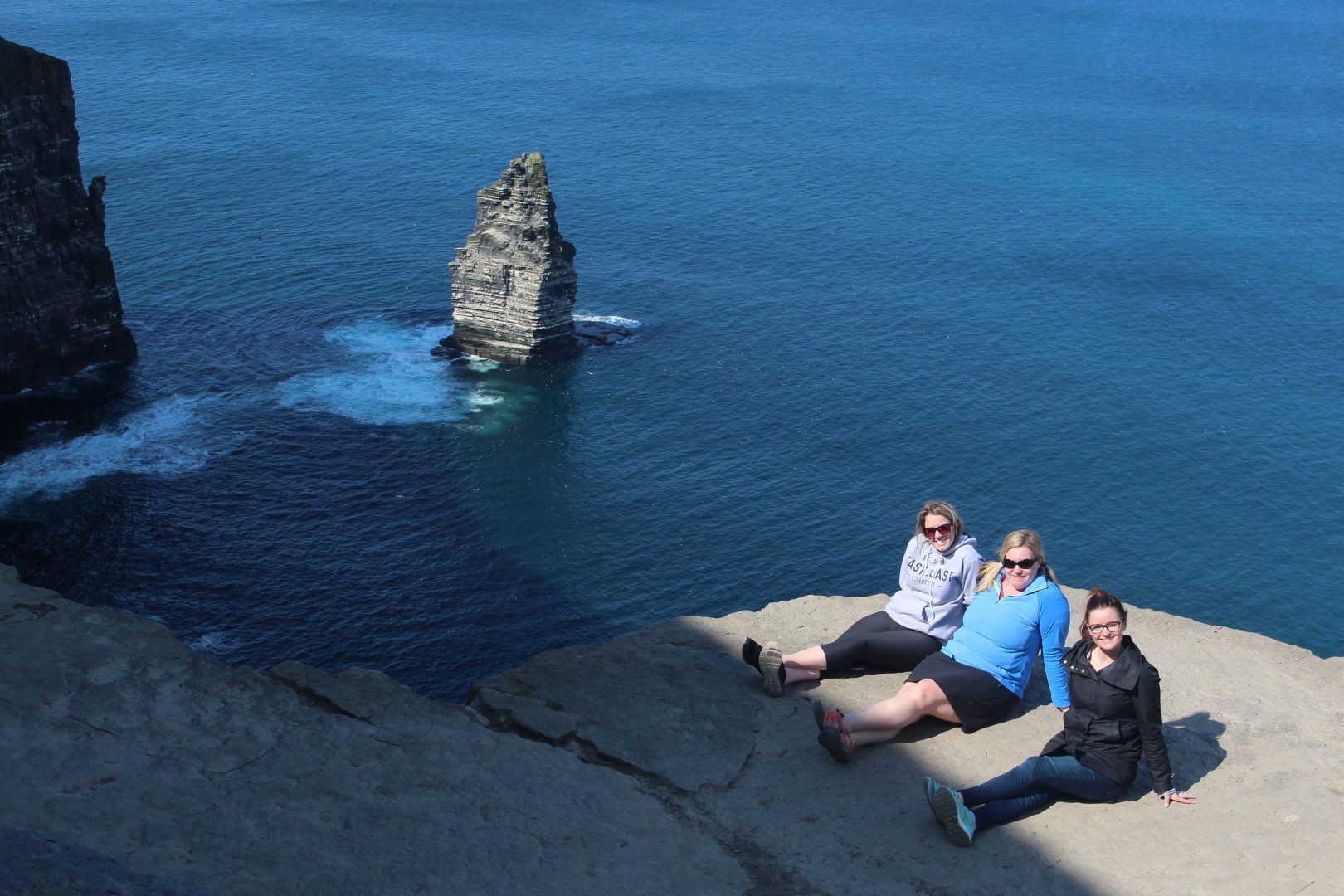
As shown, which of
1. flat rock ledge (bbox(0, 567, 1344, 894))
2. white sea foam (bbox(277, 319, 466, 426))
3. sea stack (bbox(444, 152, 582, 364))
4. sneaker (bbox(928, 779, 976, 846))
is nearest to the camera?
flat rock ledge (bbox(0, 567, 1344, 894))

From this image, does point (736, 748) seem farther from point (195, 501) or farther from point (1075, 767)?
point (195, 501)

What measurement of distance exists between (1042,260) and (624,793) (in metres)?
80.7

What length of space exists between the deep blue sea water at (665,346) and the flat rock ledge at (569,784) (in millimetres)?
28311

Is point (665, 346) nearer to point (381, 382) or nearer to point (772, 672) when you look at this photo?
point (381, 382)

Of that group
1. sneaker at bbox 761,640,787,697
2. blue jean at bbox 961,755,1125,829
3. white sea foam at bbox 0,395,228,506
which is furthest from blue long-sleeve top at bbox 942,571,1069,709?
white sea foam at bbox 0,395,228,506

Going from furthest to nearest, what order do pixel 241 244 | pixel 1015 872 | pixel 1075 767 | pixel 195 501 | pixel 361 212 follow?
pixel 361 212, pixel 241 244, pixel 195 501, pixel 1075 767, pixel 1015 872

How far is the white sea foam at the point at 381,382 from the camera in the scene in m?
66.4

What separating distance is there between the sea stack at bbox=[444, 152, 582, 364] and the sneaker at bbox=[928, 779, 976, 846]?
60.1m

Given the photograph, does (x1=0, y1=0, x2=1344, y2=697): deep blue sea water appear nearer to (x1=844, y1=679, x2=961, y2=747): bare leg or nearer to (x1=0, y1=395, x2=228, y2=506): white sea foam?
(x1=0, y1=395, x2=228, y2=506): white sea foam

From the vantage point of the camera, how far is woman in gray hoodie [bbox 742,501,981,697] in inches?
650

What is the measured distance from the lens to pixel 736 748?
15734 millimetres

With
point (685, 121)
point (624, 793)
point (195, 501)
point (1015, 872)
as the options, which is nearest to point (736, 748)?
point (624, 793)

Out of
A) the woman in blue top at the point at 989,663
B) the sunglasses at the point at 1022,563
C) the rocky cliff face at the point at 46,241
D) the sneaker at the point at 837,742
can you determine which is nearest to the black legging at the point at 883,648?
the woman in blue top at the point at 989,663

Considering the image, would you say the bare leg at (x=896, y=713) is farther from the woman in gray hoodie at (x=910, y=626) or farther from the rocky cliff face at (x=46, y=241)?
the rocky cliff face at (x=46, y=241)
